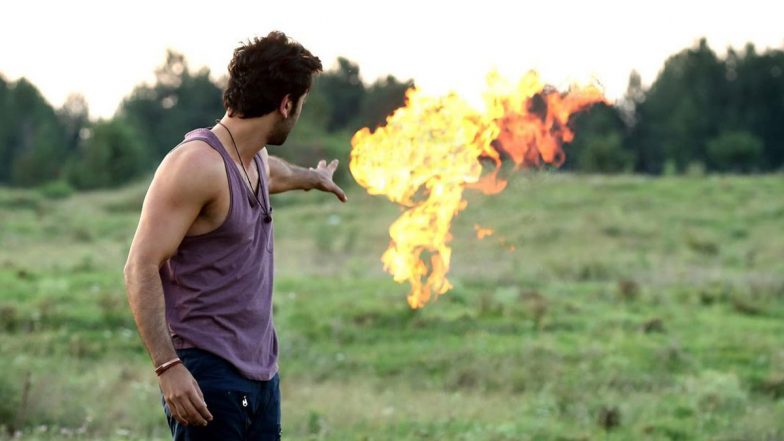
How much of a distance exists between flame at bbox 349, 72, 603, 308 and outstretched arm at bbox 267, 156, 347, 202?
559 mm

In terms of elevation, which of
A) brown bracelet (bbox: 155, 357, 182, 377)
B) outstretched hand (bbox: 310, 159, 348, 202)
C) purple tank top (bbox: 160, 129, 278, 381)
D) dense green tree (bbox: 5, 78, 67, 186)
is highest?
dense green tree (bbox: 5, 78, 67, 186)

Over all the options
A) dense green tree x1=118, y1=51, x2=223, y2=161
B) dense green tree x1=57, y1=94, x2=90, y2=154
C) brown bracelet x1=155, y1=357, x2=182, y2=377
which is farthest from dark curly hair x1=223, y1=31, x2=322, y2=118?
dense green tree x1=57, y1=94, x2=90, y2=154

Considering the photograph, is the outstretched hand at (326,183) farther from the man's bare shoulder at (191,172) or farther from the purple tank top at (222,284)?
the man's bare shoulder at (191,172)

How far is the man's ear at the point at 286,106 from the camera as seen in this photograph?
396cm

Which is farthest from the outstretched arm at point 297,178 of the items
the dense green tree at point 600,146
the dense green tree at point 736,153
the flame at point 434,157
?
the dense green tree at point 736,153

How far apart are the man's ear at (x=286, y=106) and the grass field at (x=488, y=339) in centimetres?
345

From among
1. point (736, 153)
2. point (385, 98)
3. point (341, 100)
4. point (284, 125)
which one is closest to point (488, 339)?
point (284, 125)

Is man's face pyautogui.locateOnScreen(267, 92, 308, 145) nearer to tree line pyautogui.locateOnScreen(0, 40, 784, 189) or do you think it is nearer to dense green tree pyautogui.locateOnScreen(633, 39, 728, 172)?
tree line pyautogui.locateOnScreen(0, 40, 784, 189)

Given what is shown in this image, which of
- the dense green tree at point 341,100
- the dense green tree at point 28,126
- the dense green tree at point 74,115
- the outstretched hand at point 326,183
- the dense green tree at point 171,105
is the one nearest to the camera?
the outstretched hand at point 326,183

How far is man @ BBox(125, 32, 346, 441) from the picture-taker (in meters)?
3.68

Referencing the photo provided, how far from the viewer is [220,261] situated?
12.6ft

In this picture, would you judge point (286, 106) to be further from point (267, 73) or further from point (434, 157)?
point (434, 157)

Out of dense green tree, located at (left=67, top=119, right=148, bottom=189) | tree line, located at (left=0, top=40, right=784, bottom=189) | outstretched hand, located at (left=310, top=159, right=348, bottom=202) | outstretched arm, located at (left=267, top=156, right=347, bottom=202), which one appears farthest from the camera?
dense green tree, located at (left=67, top=119, right=148, bottom=189)

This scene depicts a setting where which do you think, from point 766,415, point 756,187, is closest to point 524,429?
point 766,415
